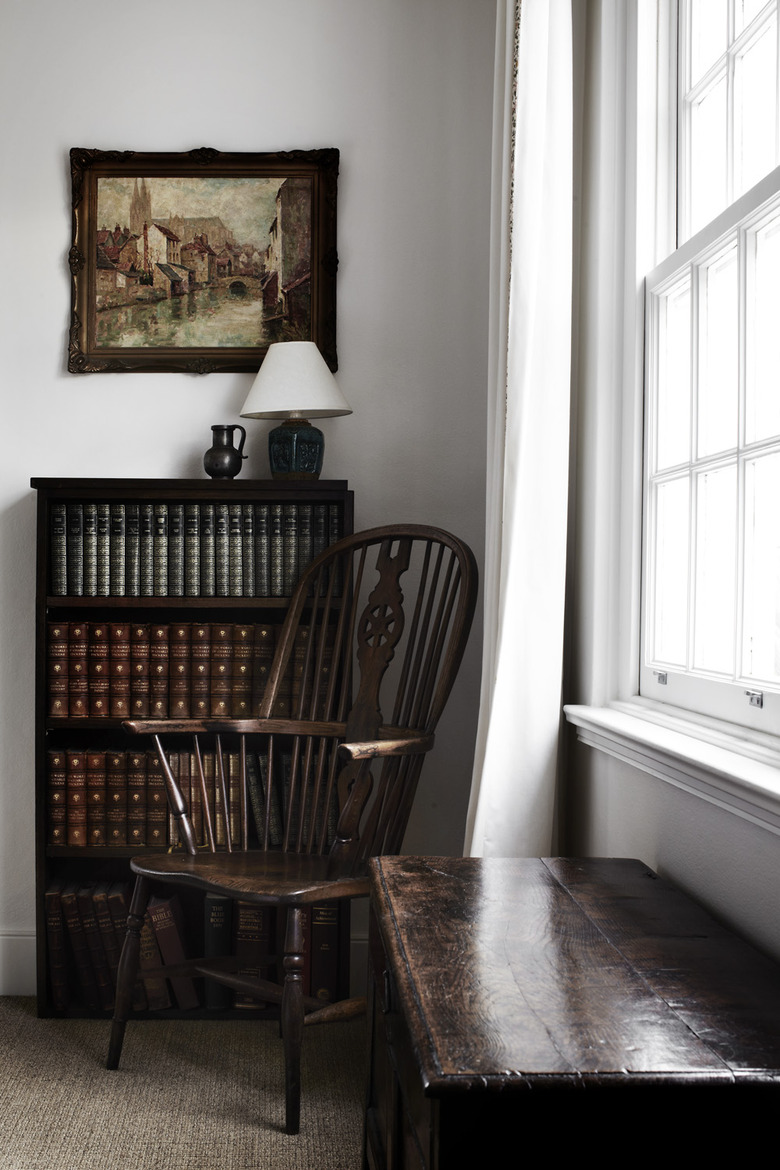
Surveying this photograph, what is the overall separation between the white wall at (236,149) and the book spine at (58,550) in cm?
27

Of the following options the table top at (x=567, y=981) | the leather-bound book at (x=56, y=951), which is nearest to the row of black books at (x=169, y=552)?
the leather-bound book at (x=56, y=951)

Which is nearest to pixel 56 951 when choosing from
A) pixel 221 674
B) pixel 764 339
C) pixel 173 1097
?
pixel 173 1097

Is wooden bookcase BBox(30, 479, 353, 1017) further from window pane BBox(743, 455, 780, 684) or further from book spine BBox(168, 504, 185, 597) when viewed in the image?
window pane BBox(743, 455, 780, 684)

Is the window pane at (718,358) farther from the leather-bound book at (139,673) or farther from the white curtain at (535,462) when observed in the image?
the leather-bound book at (139,673)

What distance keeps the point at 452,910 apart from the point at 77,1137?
1.24m

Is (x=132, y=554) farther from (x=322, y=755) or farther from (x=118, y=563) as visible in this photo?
(x=322, y=755)

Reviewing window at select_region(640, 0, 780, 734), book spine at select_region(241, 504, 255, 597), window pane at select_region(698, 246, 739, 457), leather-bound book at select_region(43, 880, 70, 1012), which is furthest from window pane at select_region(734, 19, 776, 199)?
leather-bound book at select_region(43, 880, 70, 1012)

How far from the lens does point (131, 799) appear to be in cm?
249

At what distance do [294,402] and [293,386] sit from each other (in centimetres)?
5

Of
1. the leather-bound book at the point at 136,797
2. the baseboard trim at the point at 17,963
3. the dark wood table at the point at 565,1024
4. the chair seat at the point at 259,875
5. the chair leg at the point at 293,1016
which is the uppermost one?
the dark wood table at the point at 565,1024

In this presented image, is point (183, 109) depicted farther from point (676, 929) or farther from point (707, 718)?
point (676, 929)

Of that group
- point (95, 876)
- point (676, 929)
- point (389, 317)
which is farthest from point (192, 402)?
point (676, 929)

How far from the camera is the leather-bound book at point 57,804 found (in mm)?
2477

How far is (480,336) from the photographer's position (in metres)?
2.74
